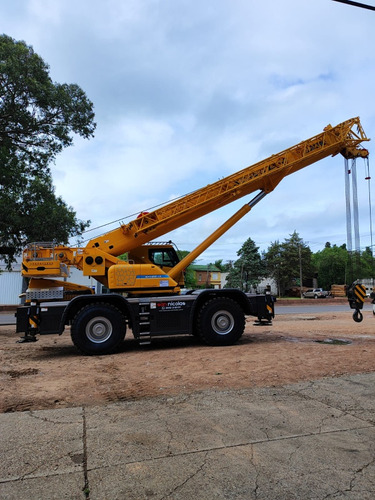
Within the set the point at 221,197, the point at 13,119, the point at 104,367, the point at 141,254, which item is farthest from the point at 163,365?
the point at 13,119

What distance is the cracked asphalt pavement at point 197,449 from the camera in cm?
307

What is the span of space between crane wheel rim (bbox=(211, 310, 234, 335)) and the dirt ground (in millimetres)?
597

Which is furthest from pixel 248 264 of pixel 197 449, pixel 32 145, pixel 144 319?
pixel 197 449

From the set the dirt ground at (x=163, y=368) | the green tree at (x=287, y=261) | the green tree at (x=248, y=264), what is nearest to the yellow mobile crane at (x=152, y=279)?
the dirt ground at (x=163, y=368)

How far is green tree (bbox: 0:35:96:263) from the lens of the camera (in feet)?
45.5

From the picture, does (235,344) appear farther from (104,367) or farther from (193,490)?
(193,490)

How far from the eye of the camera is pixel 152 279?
1070cm

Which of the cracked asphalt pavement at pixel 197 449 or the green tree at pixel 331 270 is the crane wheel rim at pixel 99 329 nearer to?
the cracked asphalt pavement at pixel 197 449

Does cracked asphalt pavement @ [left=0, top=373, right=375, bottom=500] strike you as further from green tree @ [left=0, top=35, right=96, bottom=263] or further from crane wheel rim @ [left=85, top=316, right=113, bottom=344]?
green tree @ [left=0, top=35, right=96, bottom=263]

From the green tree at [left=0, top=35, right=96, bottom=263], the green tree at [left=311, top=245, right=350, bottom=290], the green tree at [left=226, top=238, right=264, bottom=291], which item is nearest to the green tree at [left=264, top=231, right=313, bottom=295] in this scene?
the green tree at [left=226, top=238, right=264, bottom=291]

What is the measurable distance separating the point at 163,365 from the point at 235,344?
10.7 feet

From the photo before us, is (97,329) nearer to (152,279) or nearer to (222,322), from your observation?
(152,279)

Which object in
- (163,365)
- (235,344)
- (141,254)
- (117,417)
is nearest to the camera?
(117,417)

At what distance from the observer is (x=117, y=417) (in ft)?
15.5
